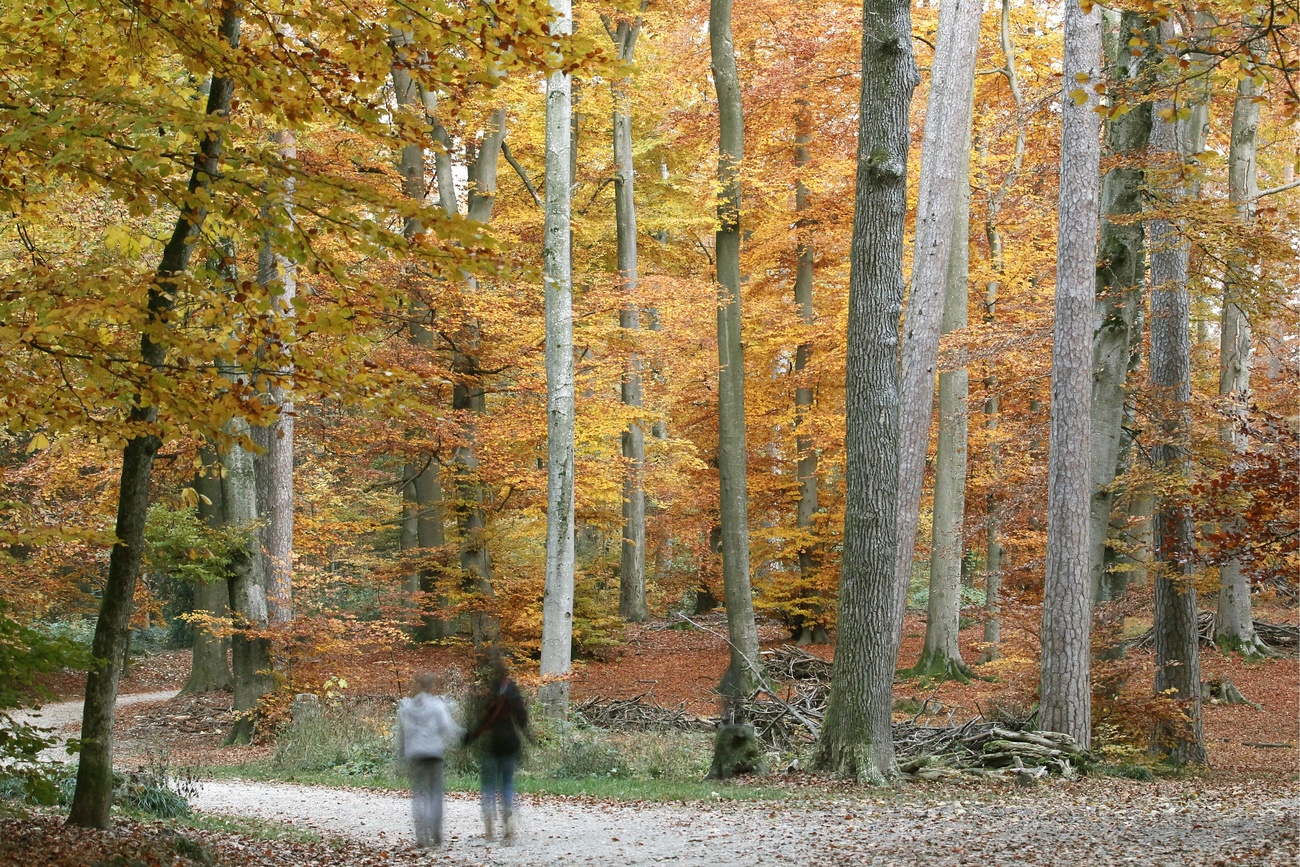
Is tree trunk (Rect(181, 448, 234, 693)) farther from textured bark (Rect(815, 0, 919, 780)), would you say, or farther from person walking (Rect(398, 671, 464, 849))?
textured bark (Rect(815, 0, 919, 780))

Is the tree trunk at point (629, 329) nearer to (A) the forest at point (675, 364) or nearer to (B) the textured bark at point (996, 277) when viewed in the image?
(A) the forest at point (675, 364)

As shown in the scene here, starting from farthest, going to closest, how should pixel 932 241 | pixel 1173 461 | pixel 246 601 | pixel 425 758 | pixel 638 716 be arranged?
pixel 638 716 < pixel 246 601 < pixel 932 241 < pixel 1173 461 < pixel 425 758

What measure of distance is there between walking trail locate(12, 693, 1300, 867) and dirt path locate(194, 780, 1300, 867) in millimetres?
13

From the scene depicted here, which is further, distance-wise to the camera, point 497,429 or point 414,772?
point 497,429

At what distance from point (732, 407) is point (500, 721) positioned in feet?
29.5

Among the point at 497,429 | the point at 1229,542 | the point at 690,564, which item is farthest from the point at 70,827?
the point at 690,564

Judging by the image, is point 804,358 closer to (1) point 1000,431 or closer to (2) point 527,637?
(1) point 1000,431

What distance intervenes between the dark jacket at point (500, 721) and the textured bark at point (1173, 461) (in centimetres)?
800

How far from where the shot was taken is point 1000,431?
20688 millimetres

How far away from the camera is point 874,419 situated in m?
10.2

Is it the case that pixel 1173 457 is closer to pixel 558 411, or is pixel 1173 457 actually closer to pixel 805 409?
pixel 558 411

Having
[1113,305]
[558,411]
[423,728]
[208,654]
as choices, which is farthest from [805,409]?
[423,728]

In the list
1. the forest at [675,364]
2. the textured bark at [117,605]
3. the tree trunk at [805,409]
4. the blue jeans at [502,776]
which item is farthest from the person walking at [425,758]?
the tree trunk at [805,409]

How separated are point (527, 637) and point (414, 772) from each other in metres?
12.3
